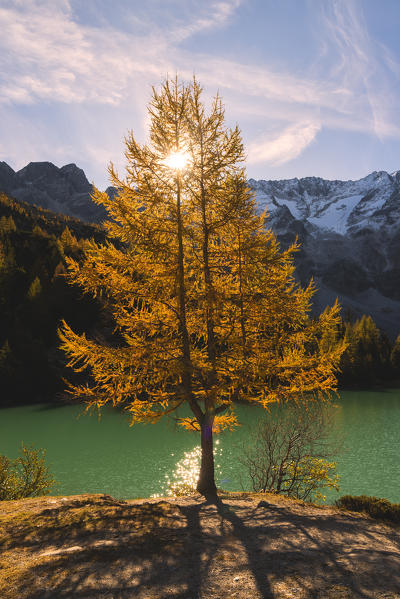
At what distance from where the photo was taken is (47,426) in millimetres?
40594

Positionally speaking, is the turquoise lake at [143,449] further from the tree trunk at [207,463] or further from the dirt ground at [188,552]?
the dirt ground at [188,552]

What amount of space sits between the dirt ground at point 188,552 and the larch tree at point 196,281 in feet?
8.78

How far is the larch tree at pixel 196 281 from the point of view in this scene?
9781mm

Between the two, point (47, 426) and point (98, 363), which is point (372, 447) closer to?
point (98, 363)

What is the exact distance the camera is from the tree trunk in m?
10.6

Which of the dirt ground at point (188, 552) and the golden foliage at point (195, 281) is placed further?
the golden foliage at point (195, 281)

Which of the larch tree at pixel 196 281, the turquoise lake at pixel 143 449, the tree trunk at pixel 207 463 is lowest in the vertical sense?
the turquoise lake at pixel 143 449

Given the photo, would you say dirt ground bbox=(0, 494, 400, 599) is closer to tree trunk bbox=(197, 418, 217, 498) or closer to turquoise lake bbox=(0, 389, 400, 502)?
tree trunk bbox=(197, 418, 217, 498)

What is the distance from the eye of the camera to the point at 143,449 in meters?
31.2

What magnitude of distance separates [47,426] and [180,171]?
40493mm

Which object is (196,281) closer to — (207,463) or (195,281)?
(195,281)

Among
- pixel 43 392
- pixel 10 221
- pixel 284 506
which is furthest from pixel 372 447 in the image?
pixel 10 221

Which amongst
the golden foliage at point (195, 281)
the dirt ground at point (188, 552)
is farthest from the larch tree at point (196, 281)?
the dirt ground at point (188, 552)

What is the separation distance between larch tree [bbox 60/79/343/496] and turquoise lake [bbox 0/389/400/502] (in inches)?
456
